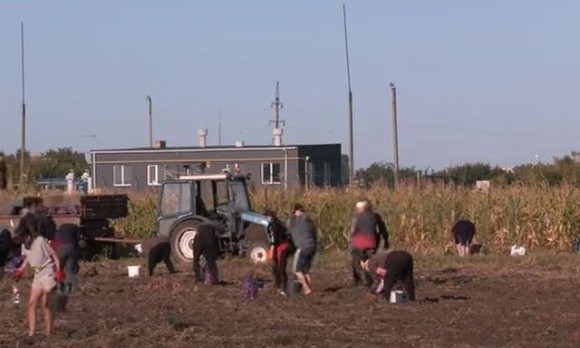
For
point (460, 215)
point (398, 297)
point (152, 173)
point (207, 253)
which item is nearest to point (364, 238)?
point (398, 297)

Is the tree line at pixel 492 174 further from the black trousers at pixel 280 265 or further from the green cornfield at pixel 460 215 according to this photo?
the black trousers at pixel 280 265

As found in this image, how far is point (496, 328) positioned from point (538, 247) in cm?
1645

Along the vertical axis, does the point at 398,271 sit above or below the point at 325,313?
above

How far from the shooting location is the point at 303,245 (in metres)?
22.1

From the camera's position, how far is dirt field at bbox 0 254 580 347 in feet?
51.0

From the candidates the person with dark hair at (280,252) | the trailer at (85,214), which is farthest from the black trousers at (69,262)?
the trailer at (85,214)

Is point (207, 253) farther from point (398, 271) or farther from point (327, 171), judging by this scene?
point (327, 171)

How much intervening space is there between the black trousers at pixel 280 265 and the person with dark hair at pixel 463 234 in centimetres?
986

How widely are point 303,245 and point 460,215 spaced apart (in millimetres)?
13059

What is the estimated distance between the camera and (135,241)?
108 feet

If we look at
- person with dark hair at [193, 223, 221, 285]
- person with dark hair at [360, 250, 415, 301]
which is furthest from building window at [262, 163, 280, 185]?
person with dark hair at [360, 250, 415, 301]

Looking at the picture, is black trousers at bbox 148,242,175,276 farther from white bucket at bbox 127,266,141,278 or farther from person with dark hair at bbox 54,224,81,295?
person with dark hair at bbox 54,224,81,295

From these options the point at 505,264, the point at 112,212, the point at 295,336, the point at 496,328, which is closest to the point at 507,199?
the point at 505,264

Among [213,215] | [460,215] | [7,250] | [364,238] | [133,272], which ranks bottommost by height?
[133,272]
